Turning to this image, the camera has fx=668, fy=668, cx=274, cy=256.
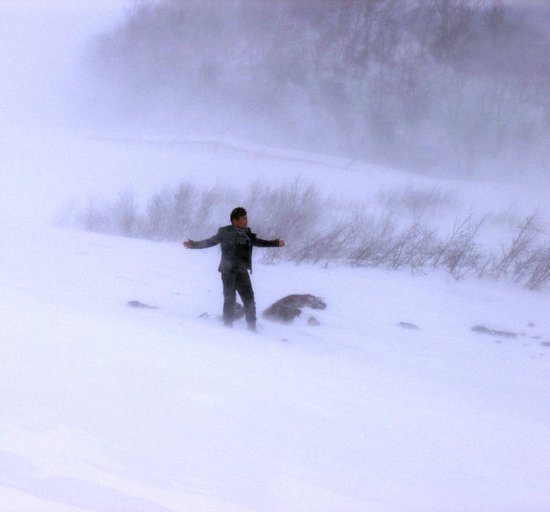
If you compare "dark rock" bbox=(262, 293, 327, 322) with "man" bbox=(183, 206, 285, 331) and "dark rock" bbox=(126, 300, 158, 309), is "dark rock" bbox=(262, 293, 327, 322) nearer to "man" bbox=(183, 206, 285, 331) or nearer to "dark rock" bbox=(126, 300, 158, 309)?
"man" bbox=(183, 206, 285, 331)

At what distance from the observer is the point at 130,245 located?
10.2 meters

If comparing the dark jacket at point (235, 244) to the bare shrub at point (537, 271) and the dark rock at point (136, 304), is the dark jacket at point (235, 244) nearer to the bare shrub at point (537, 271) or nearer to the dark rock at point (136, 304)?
the dark rock at point (136, 304)

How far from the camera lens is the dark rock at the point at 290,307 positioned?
22.0 feet

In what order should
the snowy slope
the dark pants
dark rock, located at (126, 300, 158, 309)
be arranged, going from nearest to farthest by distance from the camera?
the snowy slope
the dark pants
dark rock, located at (126, 300, 158, 309)

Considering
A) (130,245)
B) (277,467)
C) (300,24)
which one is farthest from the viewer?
(300,24)

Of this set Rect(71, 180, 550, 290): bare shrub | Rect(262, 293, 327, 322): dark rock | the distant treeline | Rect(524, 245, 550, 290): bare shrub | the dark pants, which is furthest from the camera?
the distant treeline

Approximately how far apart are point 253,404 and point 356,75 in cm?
3096

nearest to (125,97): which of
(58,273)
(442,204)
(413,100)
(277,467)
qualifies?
(413,100)

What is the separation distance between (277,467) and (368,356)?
3.61m

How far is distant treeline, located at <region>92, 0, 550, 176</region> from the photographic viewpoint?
30453mm

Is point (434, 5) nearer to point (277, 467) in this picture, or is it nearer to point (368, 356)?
point (368, 356)

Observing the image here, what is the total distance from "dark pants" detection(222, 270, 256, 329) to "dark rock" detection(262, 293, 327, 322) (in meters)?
0.87

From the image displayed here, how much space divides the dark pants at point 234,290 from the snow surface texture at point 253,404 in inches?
8.2

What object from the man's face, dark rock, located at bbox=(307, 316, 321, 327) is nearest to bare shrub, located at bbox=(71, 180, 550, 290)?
dark rock, located at bbox=(307, 316, 321, 327)
